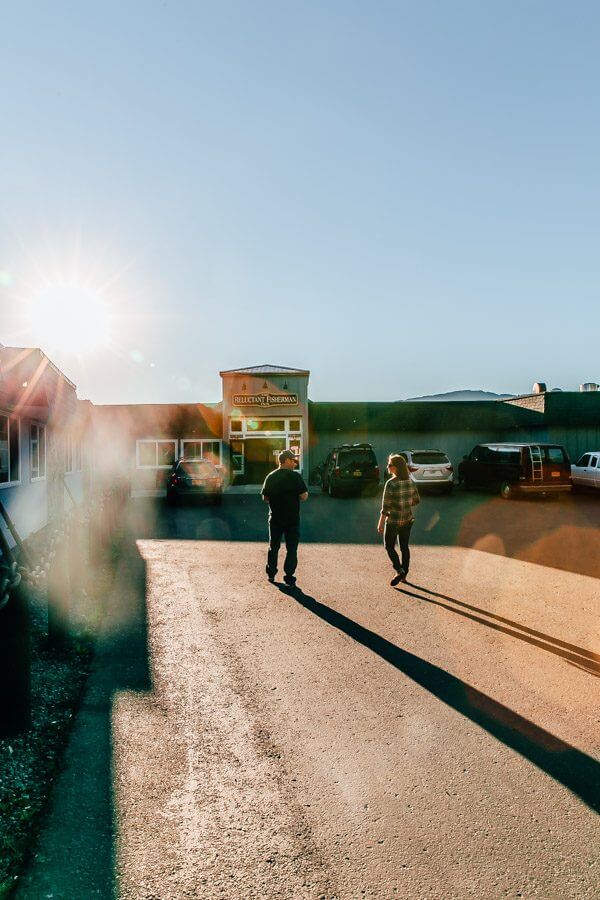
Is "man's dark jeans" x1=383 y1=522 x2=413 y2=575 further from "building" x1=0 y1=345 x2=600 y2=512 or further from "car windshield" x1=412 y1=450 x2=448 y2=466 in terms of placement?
"building" x1=0 y1=345 x2=600 y2=512

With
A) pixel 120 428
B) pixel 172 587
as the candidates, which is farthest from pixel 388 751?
pixel 120 428

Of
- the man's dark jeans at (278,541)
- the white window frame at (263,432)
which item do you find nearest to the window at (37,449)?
the man's dark jeans at (278,541)

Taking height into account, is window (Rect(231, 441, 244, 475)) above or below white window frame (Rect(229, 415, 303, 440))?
below

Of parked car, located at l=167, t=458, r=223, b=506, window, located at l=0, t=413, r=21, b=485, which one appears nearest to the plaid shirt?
window, located at l=0, t=413, r=21, b=485

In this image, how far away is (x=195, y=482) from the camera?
20.2 m

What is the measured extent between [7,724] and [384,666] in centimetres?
296

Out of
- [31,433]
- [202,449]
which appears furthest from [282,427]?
[31,433]

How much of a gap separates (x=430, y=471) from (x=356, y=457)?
2819mm

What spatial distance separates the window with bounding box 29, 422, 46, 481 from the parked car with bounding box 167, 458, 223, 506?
5.64m

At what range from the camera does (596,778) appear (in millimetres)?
3441

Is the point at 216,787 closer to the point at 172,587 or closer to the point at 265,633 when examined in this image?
the point at 265,633

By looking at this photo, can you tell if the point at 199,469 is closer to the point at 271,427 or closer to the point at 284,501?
the point at 271,427

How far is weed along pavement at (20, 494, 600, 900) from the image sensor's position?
8.95ft

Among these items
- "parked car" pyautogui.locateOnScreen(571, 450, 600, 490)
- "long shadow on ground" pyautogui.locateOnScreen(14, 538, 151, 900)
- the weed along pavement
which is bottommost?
"long shadow on ground" pyautogui.locateOnScreen(14, 538, 151, 900)
